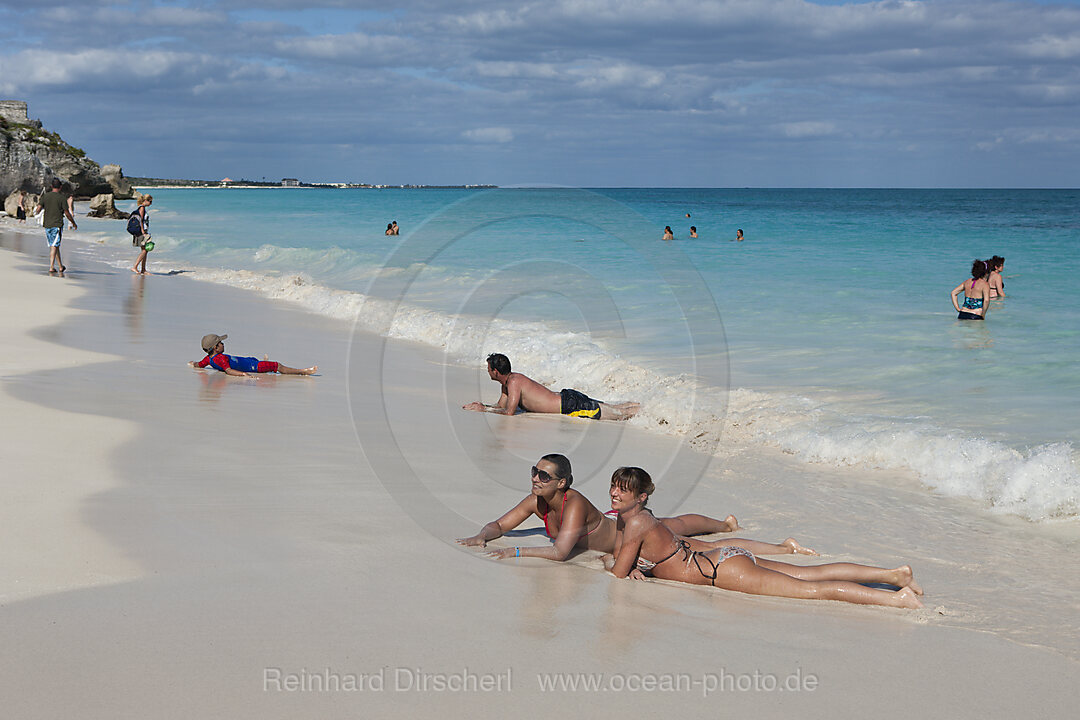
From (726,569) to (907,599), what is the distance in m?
0.97

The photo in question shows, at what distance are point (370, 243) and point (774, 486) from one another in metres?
33.2

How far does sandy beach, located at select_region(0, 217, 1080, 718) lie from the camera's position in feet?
12.2

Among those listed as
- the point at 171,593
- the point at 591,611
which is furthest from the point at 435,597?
the point at 171,593

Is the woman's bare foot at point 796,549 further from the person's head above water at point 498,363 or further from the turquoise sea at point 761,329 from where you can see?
the person's head above water at point 498,363

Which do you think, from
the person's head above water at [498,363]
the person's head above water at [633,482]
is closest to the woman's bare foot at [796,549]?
the person's head above water at [633,482]

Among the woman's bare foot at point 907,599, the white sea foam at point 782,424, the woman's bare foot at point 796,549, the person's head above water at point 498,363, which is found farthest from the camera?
the person's head above water at point 498,363

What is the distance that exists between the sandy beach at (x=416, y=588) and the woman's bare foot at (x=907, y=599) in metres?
0.07

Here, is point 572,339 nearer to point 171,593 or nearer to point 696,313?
point 696,313

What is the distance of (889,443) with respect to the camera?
8.50 m

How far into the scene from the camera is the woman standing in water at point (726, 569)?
5.04m

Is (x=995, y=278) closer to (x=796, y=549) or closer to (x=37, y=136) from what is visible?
(x=796, y=549)

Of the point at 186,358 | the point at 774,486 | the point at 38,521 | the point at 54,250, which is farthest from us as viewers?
the point at 54,250

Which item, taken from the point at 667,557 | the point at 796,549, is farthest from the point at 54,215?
the point at 796,549

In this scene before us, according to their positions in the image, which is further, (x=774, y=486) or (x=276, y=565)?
(x=774, y=486)
